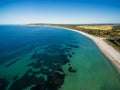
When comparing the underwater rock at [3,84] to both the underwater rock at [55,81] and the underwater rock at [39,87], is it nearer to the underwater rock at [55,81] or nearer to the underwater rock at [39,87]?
the underwater rock at [39,87]

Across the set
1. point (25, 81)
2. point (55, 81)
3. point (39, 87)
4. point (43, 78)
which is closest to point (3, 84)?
point (25, 81)

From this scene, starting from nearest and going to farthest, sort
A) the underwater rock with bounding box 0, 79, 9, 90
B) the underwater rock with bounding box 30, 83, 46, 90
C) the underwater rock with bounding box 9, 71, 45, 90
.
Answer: the underwater rock with bounding box 0, 79, 9, 90 → the underwater rock with bounding box 30, 83, 46, 90 → the underwater rock with bounding box 9, 71, 45, 90

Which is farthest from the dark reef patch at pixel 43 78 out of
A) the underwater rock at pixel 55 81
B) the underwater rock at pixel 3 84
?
the underwater rock at pixel 3 84

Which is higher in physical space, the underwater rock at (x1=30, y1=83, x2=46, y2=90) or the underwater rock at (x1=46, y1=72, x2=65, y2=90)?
the underwater rock at (x1=30, y1=83, x2=46, y2=90)

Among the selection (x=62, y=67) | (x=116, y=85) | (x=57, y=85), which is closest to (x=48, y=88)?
(x=57, y=85)

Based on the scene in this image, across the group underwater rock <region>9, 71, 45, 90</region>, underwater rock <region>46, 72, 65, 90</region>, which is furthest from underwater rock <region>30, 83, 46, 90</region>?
underwater rock <region>9, 71, 45, 90</region>

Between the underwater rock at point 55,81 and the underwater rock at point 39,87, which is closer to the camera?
Result: the underwater rock at point 39,87

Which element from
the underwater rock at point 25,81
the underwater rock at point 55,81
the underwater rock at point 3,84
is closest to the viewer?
the underwater rock at point 3,84

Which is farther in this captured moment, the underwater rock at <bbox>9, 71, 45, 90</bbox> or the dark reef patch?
the dark reef patch

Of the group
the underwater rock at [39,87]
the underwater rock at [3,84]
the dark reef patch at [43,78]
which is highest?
the underwater rock at [3,84]

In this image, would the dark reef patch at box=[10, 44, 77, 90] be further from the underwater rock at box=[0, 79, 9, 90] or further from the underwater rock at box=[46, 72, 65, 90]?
the underwater rock at box=[0, 79, 9, 90]

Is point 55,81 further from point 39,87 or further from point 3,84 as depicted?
point 3,84
